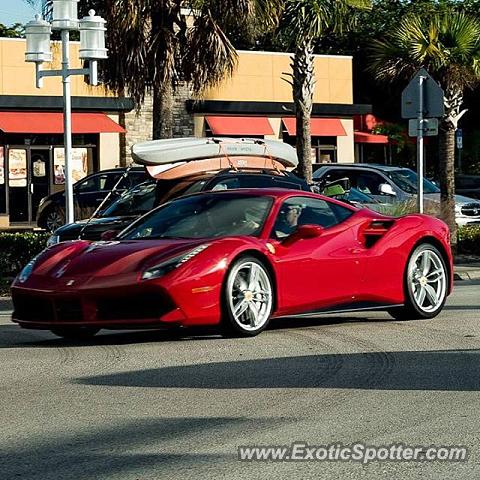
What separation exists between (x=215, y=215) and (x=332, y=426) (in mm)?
4946

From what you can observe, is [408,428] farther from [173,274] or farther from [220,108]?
[220,108]

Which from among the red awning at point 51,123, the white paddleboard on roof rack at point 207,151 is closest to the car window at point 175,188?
the white paddleboard on roof rack at point 207,151

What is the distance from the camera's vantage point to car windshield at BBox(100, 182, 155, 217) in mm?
19141

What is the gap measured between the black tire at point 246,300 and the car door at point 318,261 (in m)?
0.16

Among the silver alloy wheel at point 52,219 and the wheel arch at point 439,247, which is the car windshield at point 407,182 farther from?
the wheel arch at point 439,247

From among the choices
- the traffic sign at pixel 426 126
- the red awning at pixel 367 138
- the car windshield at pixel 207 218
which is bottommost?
the car windshield at pixel 207 218

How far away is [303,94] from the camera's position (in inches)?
1061

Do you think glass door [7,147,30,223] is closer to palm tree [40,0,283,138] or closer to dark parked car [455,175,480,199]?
palm tree [40,0,283,138]

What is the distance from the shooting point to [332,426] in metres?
7.29

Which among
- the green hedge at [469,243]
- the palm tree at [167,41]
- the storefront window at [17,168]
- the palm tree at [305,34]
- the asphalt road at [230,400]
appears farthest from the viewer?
the storefront window at [17,168]

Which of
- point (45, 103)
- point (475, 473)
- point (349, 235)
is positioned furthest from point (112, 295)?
point (45, 103)

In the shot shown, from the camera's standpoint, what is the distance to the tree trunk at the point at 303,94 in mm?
26906

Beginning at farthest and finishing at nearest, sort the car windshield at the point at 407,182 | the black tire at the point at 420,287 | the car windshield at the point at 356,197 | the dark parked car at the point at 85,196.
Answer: the car windshield at the point at 407,182, the dark parked car at the point at 85,196, the car windshield at the point at 356,197, the black tire at the point at 420,287

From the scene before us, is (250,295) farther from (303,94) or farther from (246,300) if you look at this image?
(303,94)
